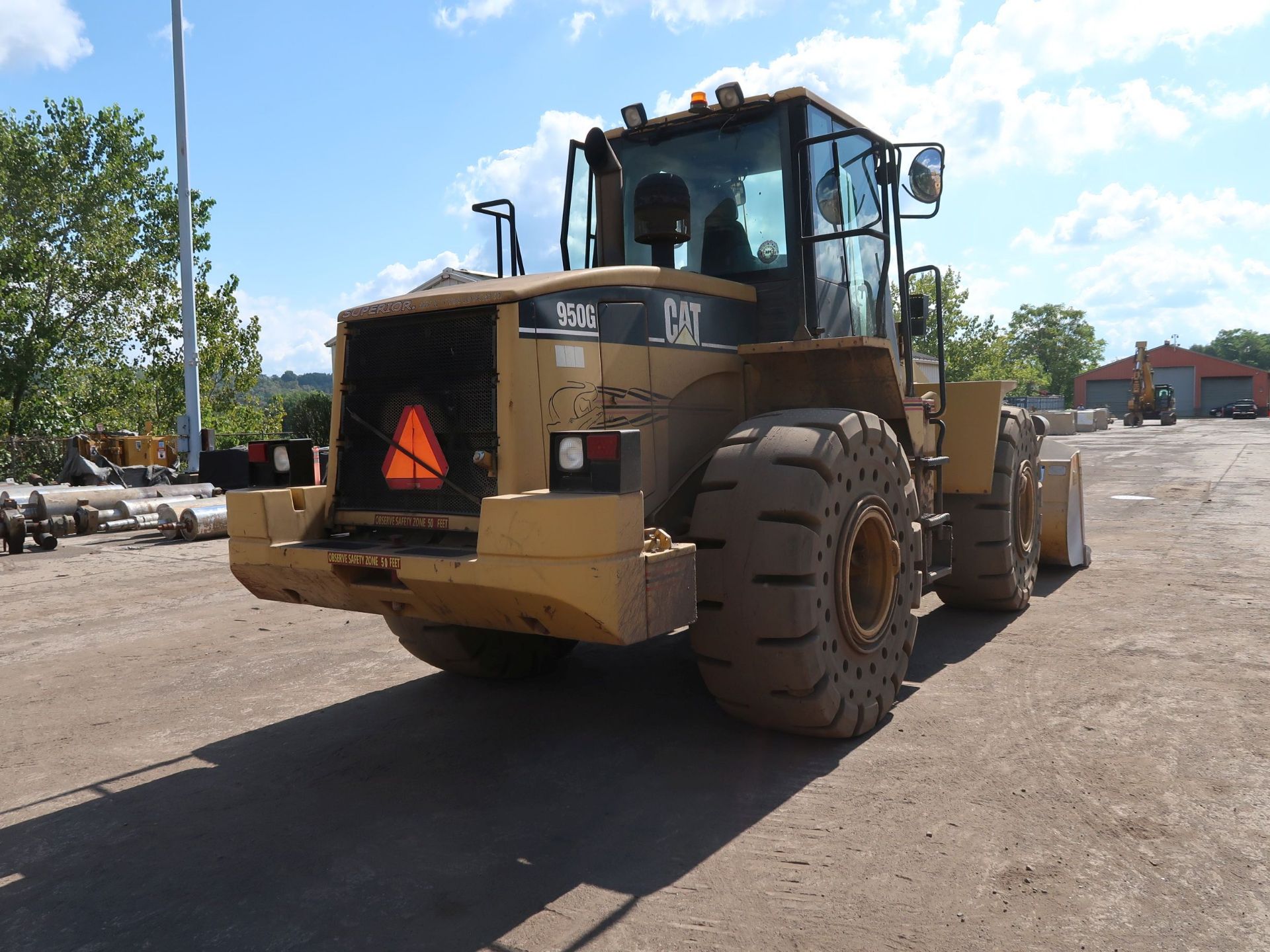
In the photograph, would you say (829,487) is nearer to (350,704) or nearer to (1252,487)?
(350,704)

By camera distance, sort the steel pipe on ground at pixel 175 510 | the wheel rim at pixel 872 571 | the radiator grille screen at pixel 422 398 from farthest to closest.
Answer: the steel pipe on ground at pixel 175 510 < the wheel rim at pixel 872 571 < the radiator grille screen at pixel 422 398

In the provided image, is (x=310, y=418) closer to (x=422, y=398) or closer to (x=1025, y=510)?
(x=1025, y=510)

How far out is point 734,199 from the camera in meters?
5.66

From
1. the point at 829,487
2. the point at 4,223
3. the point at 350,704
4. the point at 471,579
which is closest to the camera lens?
the point at 471,579

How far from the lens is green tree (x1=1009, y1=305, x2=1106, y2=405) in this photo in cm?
10038

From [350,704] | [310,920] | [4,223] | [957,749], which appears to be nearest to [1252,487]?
[957,749]

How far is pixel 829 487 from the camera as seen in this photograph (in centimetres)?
441

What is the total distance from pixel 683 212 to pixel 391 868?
3.58m

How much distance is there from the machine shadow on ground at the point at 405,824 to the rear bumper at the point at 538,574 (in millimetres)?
747

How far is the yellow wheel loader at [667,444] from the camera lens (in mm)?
3930

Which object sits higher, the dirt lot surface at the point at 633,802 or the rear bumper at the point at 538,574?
the rear bumper at the point at 538,574

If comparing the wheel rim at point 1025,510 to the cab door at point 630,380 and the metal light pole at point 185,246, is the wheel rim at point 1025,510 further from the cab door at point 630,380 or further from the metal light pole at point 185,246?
the metal light pole at point 185,246

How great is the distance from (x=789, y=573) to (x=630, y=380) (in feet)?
4.10

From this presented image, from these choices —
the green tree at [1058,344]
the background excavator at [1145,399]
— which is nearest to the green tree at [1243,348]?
the green tree at [1058,344]
